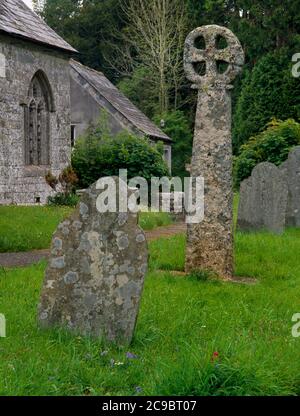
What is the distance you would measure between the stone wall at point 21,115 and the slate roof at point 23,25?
291 millimetres

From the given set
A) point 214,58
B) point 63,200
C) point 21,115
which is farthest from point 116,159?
point 214,58

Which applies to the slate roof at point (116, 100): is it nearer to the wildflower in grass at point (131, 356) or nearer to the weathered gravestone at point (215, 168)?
the weathered gravestone at point (215, 168)

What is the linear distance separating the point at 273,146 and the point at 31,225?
33.2ft

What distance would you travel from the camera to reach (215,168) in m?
8.99

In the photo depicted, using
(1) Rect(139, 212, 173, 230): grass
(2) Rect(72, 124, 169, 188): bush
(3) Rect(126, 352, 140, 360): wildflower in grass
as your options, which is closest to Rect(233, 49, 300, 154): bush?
(2) Rect(72, 124, 169, 188): bush

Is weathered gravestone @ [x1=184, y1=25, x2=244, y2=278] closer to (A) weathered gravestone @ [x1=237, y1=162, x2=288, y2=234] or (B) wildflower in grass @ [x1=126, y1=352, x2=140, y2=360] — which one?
(B) wildflower in grass @ [x1=126, y1=352, x2=140, y2=360]

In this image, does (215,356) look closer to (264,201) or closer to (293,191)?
(264,201)

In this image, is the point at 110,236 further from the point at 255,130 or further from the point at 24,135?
the point at 255,130

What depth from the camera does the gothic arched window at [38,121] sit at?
70.5 feet

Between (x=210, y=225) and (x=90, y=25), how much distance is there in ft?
124

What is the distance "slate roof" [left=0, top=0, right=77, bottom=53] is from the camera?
1934 cm

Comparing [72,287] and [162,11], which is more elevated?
[162,11]
